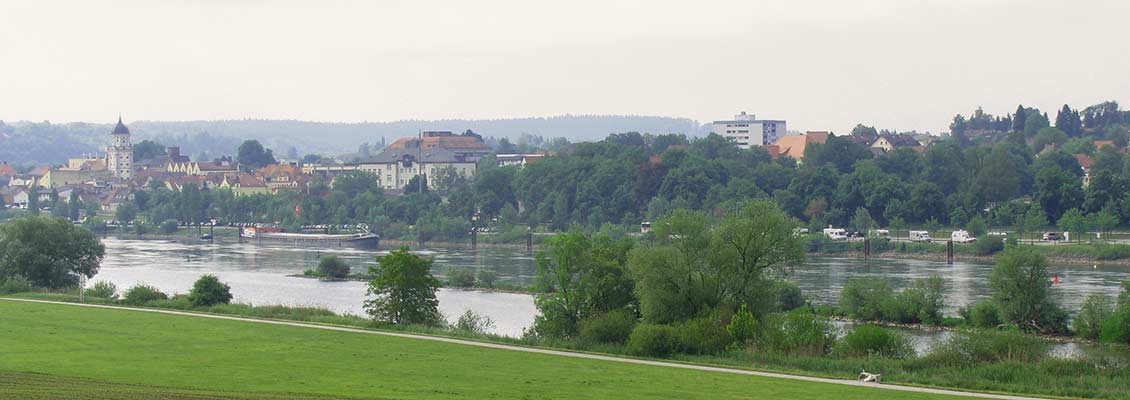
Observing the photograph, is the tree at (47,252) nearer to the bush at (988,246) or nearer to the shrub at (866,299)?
the shrub at (866,299)

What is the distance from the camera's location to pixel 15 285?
42.8 m

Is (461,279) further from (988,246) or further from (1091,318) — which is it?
(988,246)

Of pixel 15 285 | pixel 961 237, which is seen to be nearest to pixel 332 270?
pixel 15 285

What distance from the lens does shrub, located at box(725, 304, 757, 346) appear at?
30.6 metres

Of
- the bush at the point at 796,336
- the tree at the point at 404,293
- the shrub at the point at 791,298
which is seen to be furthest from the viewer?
Result: the shrub at the point at 791,298

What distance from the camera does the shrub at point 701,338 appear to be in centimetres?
2973

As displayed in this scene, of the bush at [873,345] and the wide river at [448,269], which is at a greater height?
the bush at [873,345]

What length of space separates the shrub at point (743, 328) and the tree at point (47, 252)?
2477 centimetres

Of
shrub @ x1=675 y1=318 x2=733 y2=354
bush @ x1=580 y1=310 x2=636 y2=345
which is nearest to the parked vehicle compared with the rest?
bush @ x1=580 y1=310 x2=636 y2=345

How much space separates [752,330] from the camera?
1212 inches

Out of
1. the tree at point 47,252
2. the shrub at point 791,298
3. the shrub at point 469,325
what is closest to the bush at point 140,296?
the tree at point 47,252

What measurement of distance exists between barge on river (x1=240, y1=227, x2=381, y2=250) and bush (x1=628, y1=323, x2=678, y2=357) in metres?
58.0

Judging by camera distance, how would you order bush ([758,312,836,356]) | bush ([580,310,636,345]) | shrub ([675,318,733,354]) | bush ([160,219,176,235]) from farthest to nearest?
bush ([160,219,176,235]) → bush ([580,310,636,345]) → bush ([758,312,836,356]) → shrub ([675,318,733,354])

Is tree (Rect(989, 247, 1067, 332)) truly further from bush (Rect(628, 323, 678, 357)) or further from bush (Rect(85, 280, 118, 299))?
bush (Rect(85, 280, 118, 299))
